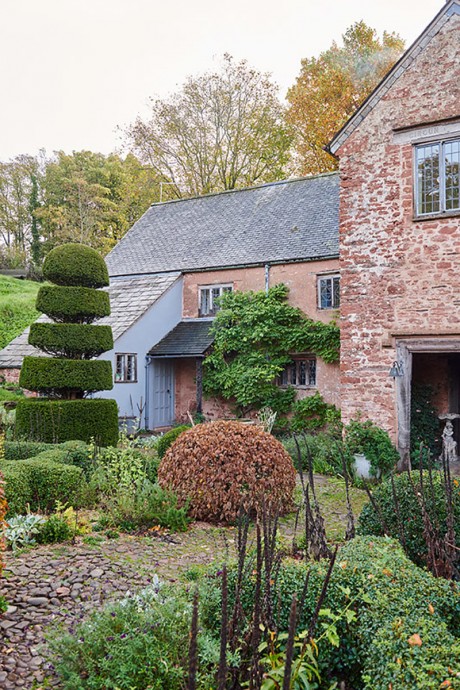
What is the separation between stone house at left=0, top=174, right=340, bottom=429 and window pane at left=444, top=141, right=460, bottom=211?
19.4 feet

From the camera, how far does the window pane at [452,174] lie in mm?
10766

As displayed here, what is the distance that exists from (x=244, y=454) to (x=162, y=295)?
482 inches

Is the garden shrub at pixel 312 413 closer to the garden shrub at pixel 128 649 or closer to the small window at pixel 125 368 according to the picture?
the small window at pixel 125 368

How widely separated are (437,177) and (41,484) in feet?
28.9

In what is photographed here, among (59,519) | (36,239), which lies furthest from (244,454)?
(36,239)

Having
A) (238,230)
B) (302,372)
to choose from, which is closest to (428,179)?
(302,372)

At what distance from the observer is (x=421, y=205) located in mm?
11062

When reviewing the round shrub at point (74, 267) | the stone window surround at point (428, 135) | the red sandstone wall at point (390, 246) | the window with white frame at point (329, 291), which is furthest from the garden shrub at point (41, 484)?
the window with white frame at point (329, 291)

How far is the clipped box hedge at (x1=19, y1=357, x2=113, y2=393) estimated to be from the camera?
43.3 ft

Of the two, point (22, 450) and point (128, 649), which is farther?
point (22, 450)

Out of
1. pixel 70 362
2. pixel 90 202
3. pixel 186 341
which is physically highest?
pixel 90 202

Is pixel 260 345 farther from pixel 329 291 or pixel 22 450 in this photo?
pixel 22 450

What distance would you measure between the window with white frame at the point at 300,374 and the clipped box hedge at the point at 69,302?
20.6 feet

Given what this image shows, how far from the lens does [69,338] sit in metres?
13.7
